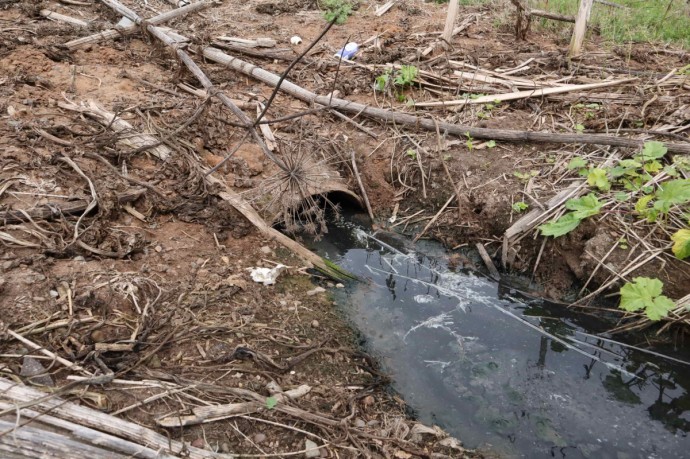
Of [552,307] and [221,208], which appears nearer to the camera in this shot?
[552,307]

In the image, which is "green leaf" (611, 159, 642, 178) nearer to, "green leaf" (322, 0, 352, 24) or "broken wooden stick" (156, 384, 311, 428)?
"broken wooden stick" (156, 384, 311, 428)

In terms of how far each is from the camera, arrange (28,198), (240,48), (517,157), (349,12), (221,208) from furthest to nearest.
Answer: (349,12), (240,48), (517,157), (221,208), (28,198)

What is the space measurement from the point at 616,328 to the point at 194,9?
749 cm

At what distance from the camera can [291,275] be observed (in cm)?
443

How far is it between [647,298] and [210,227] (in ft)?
11.5

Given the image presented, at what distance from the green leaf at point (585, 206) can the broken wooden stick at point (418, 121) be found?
0.74 metres

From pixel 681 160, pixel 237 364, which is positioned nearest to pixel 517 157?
pixel 681 160

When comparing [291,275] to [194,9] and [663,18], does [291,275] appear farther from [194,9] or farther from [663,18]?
[663,18]

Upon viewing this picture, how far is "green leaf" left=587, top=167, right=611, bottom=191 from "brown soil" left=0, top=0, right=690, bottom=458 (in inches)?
12.8

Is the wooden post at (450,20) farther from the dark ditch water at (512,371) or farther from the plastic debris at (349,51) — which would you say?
the dark ditch water at (512,371)

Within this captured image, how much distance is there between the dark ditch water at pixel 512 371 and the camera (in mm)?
3385

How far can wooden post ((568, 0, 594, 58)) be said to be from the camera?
20.6ft

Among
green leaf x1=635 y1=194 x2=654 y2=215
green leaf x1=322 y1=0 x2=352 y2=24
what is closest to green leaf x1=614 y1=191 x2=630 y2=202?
green leaf x1=635 y1=194 x2=654 y2=215

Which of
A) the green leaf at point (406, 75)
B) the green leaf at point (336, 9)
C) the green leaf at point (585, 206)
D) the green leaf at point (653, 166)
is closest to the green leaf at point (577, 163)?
the green leaf at point (585, 206)
